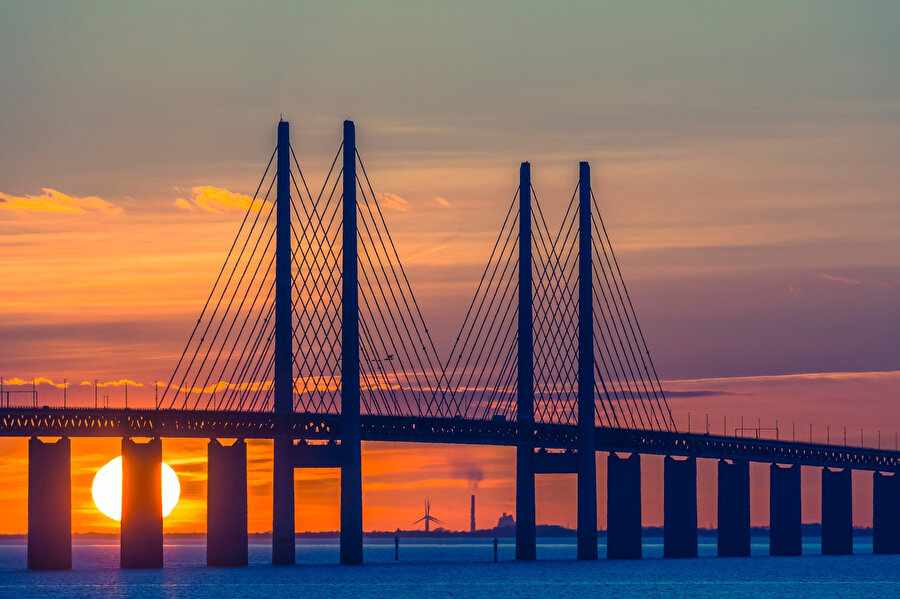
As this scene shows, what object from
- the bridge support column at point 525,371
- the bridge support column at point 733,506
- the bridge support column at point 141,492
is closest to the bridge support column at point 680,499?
the bridge support column at point 733,506

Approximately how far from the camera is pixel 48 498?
93500mm

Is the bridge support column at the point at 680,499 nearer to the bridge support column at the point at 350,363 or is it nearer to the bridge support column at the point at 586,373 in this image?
the bridge support column at the point at 586,373

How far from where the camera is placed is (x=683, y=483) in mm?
138375

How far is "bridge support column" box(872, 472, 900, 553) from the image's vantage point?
172 m

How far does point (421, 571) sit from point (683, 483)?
23077 mm

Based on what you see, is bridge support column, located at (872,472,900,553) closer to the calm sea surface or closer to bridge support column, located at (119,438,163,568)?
the calm sea surface

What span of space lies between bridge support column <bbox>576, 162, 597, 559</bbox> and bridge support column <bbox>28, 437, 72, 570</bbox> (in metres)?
33.5

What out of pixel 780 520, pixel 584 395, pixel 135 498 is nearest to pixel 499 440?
pixel 584 395

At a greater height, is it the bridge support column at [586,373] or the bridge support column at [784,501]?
the bridge support column at [586,373]

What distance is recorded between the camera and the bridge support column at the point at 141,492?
3733 inches

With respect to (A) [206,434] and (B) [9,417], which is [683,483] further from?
(B) [9,417]

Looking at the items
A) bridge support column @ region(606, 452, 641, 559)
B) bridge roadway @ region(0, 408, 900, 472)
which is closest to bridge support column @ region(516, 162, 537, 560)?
bridge roadway @ region(0, 408, 900, 472)

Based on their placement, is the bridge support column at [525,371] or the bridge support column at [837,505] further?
the bridge support column at [837,505]

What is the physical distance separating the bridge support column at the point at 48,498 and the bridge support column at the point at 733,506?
6722cm
